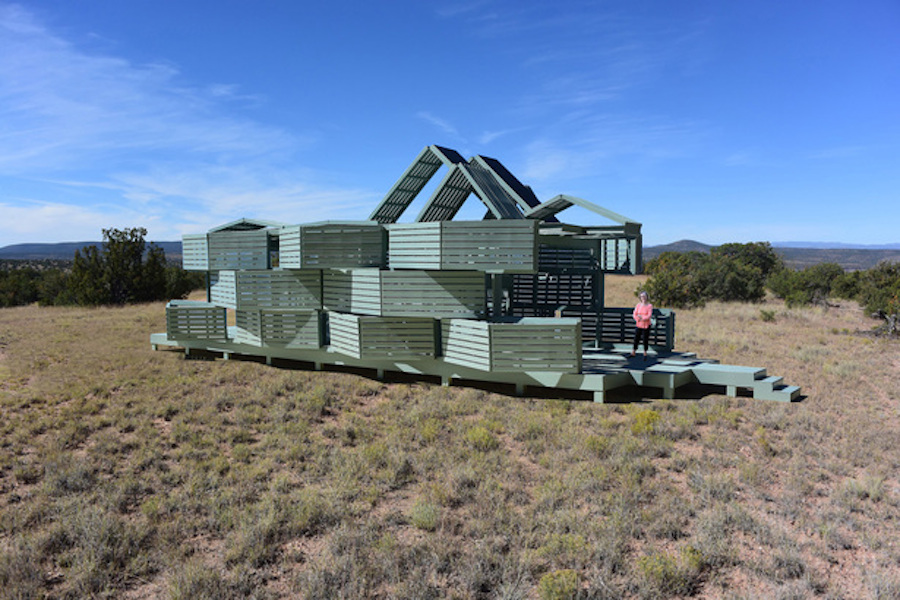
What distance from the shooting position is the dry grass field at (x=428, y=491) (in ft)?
20.3

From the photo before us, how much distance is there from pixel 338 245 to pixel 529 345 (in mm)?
5933

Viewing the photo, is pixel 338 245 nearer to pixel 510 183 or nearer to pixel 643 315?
pixel 510 183

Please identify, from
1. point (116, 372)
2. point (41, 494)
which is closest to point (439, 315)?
point (41, 494)

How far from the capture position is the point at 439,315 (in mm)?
13227

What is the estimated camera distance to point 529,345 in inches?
482

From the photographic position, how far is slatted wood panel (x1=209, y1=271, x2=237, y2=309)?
17141mm

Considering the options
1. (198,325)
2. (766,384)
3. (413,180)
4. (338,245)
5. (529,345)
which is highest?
(413,180)

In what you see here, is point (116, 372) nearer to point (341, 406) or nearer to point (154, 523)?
point (341, 406)

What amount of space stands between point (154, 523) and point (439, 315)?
7561 millimetres

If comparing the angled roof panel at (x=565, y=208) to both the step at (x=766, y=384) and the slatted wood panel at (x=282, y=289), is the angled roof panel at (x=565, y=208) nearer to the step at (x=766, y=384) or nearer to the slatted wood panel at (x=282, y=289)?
the step at (x=766, y=384)

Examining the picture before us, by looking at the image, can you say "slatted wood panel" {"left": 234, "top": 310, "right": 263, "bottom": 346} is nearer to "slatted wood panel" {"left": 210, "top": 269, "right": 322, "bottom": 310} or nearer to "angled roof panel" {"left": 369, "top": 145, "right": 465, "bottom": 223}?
"slatted wood panel" {"left": 210, "top": 269, "right": 322, "bottom": 310}

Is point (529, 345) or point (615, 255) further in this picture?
point (615, 255)

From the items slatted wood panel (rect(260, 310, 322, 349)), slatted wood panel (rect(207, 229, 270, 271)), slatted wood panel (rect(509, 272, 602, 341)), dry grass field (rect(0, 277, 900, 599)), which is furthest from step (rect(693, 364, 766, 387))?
slatted wood panel (rect(207, 229, 270, 271))

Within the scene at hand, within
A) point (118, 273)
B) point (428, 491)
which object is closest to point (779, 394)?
point (428, 491)
